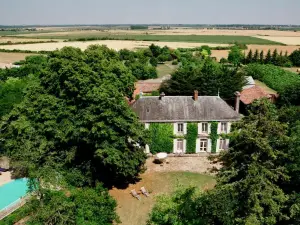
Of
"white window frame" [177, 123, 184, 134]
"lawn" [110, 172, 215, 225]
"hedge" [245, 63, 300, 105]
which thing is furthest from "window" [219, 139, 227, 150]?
"hedge" [245, 63, 300, 105]

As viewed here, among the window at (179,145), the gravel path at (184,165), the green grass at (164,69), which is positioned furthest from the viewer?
the green grass at (164,69)

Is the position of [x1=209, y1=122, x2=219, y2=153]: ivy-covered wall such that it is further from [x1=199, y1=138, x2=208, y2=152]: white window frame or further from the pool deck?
the pool deck

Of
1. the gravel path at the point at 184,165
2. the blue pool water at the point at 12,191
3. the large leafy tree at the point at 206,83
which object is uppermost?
the large leafy tree at the point at 206,83

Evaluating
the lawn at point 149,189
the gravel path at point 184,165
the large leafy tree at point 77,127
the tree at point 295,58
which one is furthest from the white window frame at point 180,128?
the tree at point 295,58

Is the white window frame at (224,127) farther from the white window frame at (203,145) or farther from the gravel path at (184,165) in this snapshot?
the gravel path at (184,165)

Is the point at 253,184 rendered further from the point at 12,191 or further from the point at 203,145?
the point at 12,191
